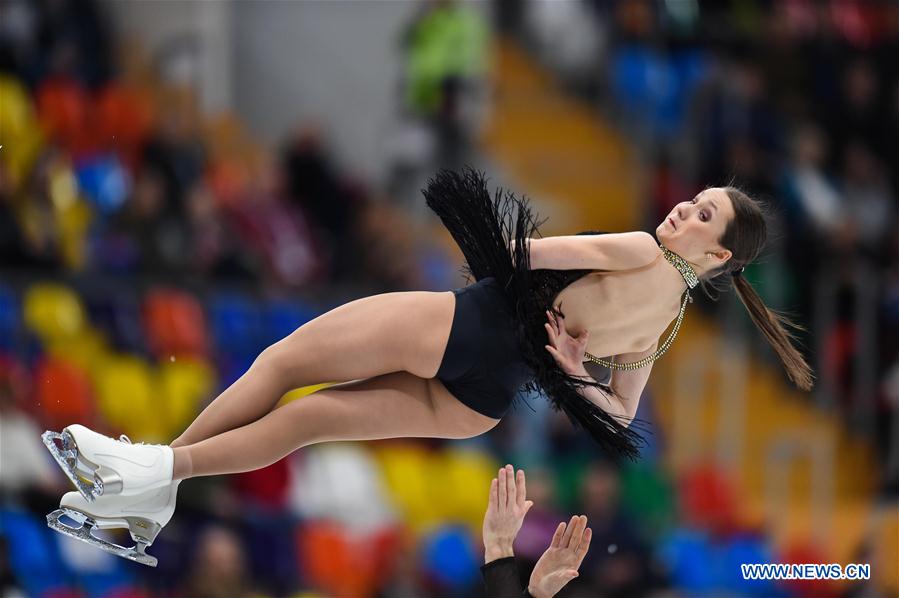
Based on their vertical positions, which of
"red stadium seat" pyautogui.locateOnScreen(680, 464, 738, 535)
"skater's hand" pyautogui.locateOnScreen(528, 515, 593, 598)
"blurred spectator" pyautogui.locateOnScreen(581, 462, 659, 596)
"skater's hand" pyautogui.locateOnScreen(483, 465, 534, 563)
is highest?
"skater's hand" pyautogui.locateOnScreen(483, 465, 534, 563)

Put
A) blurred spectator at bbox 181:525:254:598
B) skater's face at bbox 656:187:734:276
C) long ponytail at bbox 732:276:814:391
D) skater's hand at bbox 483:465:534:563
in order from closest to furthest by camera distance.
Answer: skater's hand at bbox 483:465:534:563 < skater's face at bbox 656:187:734:276 < long ponytail at bbox 732:276:814:391 < blurred spectator at bbox 181:525:254:598

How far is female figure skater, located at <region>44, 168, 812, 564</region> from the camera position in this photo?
482 cm

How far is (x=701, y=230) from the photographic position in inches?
200

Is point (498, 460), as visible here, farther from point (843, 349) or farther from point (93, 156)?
point (93, 156)

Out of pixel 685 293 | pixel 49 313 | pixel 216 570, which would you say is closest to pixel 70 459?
pixel 685 293

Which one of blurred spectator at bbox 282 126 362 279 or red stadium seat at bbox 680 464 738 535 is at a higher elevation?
blurred spectator at bbox 282 126 362 279

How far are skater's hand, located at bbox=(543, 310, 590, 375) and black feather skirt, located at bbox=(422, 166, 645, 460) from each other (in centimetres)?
3

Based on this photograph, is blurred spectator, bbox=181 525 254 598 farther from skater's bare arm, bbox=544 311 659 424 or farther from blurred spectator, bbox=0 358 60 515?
skater's bare arm, bbox=544 311 659 424

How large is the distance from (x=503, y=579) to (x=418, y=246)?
6.26 metres

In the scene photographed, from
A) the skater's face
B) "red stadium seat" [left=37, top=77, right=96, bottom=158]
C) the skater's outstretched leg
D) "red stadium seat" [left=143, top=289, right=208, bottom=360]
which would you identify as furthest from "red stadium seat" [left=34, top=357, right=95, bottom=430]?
the skater's face

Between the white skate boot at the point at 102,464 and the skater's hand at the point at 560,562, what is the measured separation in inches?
52.7

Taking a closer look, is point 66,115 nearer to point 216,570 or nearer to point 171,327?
point 171,327

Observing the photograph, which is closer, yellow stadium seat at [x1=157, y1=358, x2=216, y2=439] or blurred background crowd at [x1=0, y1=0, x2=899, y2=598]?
blurred background crowd at [x1=0, y1=0, x2=899, y2=598]

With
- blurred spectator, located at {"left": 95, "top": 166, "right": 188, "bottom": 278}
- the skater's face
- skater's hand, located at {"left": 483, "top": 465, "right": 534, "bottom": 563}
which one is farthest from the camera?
blurred spectator, located at {"left": 95, "top": 166, "right": 188, "bottom": 278}
